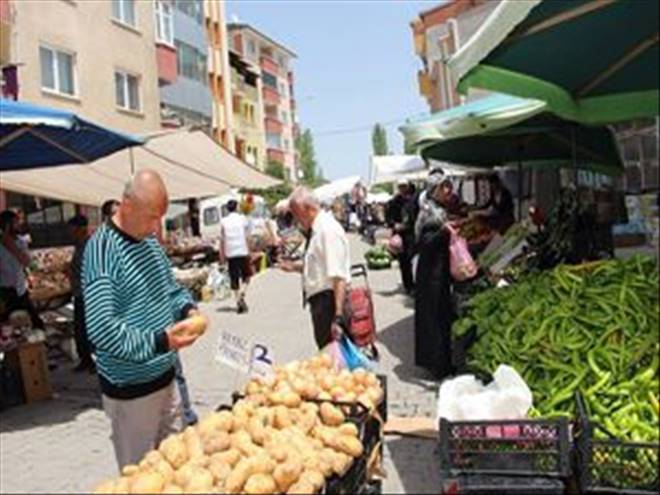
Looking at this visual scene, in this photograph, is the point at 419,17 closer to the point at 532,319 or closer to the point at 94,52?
the point at 94,52

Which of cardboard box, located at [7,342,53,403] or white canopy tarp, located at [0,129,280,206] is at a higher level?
white canopy tarp, located at [0,129,280,206]

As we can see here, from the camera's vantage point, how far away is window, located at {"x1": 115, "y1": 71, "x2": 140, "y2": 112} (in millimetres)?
29203

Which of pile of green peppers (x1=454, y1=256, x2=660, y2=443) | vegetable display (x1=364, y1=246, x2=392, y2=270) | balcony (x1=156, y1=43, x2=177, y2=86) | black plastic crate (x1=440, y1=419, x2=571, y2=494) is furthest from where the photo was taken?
balcony (x1=156, y1=43, x2=177, y2=86)

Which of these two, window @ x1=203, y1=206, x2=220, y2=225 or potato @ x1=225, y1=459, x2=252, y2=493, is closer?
potato @ x1=225, y1=459, x2=252, y2=493

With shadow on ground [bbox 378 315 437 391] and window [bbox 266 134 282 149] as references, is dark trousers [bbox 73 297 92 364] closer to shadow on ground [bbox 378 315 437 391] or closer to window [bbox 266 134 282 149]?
shadow on ground [bbox 378 315 437 391]

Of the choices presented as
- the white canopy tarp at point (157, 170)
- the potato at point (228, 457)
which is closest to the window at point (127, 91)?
the white canopy tarp at point (157, 170)

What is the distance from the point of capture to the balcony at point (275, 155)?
240 ft

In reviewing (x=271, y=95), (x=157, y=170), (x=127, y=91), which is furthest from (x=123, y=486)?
(x=271, y=95)

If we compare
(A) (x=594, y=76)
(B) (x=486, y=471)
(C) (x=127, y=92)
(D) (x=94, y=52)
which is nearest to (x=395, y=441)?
(B) (x=486, y=471)

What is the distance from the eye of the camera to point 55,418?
327 inches

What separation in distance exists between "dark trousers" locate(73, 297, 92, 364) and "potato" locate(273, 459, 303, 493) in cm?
632

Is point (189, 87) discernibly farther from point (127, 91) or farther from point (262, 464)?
point (262, 464)

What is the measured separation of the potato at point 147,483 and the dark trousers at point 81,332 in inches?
248

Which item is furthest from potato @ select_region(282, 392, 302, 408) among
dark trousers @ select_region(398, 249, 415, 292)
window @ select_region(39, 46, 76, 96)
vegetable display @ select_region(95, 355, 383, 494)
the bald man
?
window @ select_region(39, 46, 76, 96)
